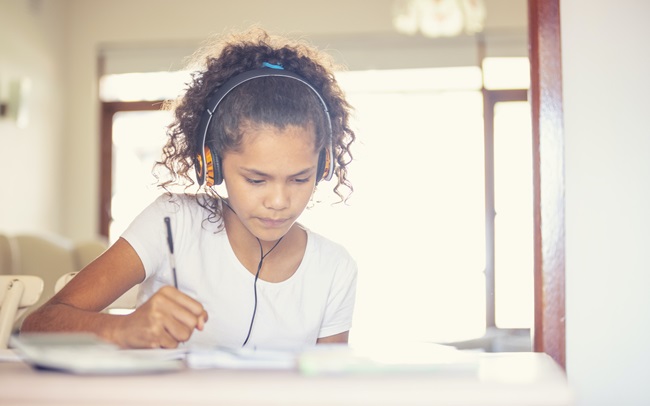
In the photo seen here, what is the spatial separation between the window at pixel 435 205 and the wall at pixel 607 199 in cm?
381

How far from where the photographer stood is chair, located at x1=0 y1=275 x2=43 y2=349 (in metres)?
1.38

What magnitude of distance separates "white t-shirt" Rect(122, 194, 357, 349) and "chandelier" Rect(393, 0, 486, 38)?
2.55m

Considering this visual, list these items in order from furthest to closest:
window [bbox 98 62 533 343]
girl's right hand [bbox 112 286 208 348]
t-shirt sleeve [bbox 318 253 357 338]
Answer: window [bbox 98 62 533 343]
t-shirt sleeve [bbox 318 253 357 338]
girl's right hand [bbox 112 286 208 348]

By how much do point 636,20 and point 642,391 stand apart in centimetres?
54

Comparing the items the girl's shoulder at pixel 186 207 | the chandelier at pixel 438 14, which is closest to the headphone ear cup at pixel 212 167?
the girl's shoulder at pixel 186 207

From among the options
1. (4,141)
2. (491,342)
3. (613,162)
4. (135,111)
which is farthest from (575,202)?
(135,111)

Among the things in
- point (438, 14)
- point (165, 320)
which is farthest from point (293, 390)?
point (438, 14)

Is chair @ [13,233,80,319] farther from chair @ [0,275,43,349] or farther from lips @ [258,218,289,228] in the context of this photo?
lips @ [258,218,289,228]

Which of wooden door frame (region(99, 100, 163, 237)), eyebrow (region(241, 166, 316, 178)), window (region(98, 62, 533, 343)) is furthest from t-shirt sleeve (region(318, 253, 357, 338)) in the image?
wooden door frame (region(99, 100, 163, 237))

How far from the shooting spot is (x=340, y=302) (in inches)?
58.6

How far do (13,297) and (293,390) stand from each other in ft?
2.79

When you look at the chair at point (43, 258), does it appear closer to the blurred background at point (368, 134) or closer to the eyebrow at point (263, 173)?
the blurred background at point (368, 134)

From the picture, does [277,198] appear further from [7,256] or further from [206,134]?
[7,256]

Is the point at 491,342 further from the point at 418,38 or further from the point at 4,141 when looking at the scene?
the point at 4,141
